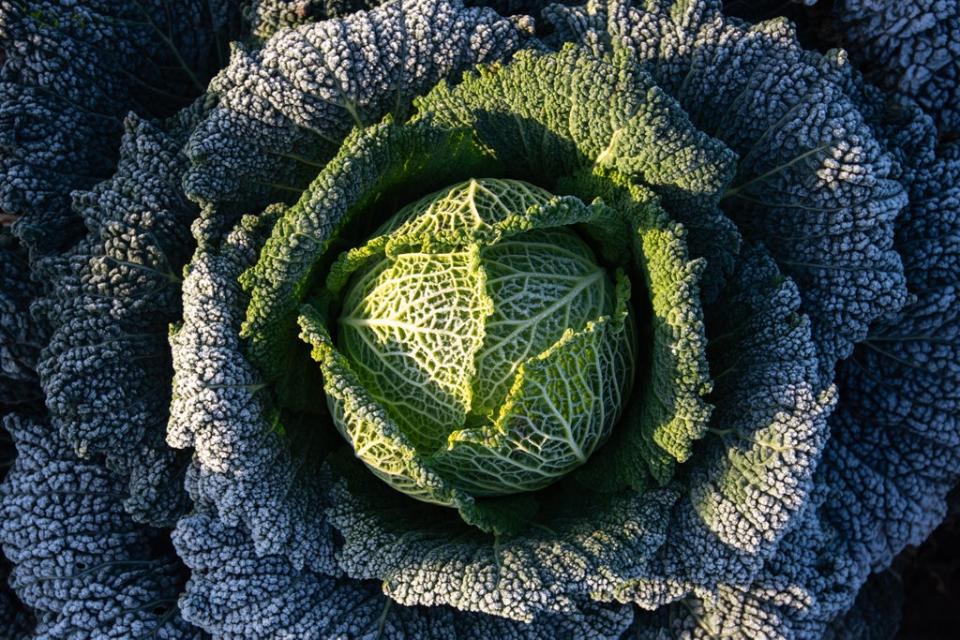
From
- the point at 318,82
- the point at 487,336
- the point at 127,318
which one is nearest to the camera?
the point at 487,336

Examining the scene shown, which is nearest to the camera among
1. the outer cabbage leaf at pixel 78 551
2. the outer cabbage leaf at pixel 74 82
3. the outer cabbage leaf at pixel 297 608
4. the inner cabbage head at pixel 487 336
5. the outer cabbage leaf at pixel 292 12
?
the inner cabbage head at pixel 487 336

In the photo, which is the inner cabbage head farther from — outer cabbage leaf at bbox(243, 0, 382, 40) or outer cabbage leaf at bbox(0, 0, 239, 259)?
outer cabbage leaf at bbox(0, 0, 239, 259)

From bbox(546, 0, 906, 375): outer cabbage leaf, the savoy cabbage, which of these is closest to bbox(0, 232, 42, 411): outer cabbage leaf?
the savoy cabbage

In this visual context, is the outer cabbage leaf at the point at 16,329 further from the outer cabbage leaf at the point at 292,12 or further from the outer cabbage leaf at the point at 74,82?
the outer cabbage leaf at the point at 292,12

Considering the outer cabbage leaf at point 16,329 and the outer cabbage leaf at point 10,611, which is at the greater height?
the outer cabbage leaf at point 16,329

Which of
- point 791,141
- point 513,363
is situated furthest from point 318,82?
point 791,141

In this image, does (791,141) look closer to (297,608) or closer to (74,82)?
(297,608)

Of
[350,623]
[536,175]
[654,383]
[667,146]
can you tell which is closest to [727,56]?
[667,146]

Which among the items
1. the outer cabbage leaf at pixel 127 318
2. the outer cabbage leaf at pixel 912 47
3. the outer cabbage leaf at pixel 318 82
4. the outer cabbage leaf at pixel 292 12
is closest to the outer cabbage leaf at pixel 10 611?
the outer cabbage leaf at pixel 127 318
